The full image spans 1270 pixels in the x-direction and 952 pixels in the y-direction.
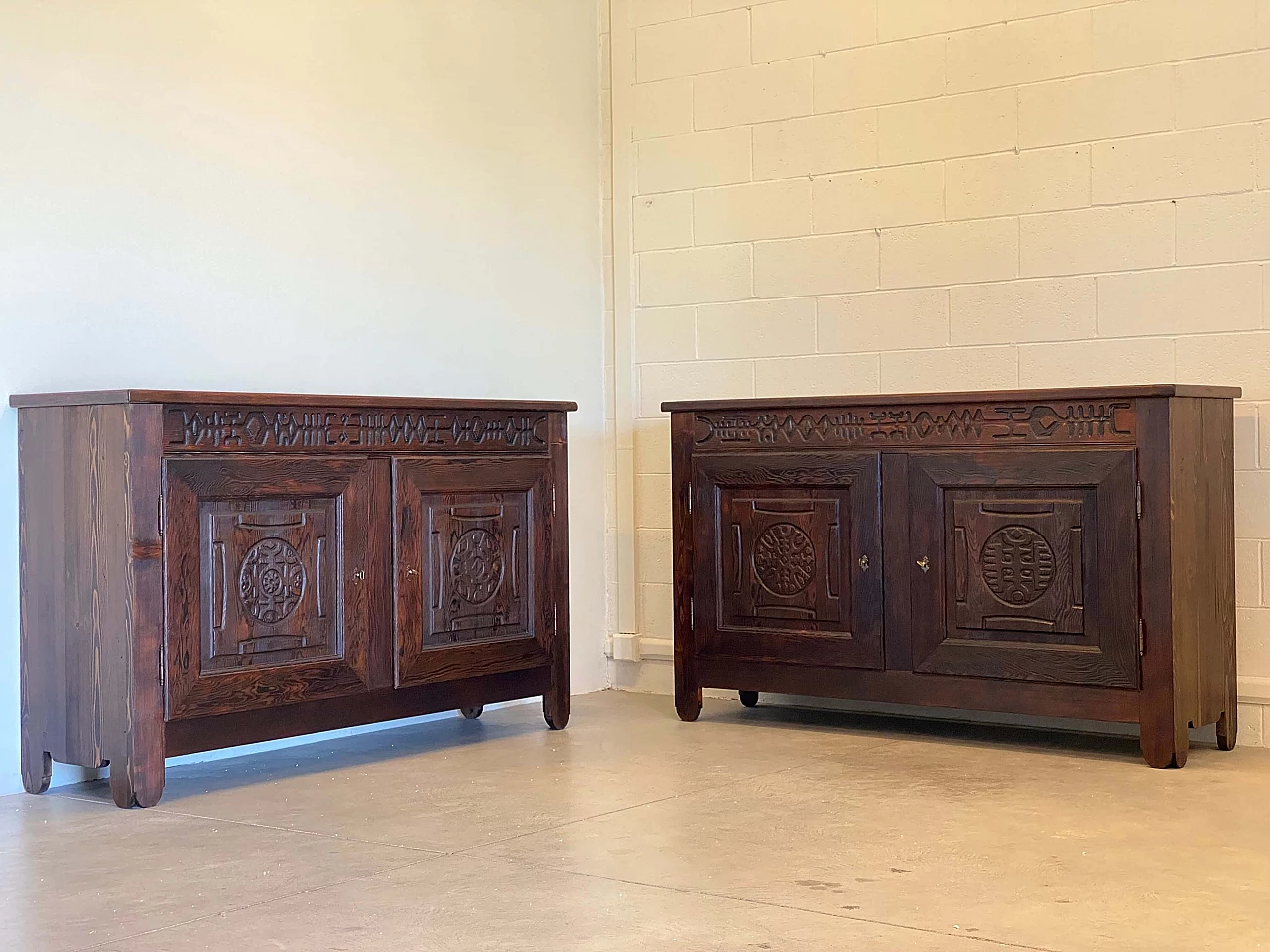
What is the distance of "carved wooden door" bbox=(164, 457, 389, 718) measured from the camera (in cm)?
347

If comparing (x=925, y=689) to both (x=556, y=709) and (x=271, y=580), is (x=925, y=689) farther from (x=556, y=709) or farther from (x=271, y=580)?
(x=271, y=580)

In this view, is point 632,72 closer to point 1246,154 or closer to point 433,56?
point 433,56

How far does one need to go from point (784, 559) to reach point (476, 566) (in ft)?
2.84

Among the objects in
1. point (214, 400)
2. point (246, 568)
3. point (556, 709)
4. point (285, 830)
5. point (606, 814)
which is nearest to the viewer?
point (285, 830)

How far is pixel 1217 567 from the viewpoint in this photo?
3992 mm

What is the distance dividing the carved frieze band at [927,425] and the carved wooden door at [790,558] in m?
0.06

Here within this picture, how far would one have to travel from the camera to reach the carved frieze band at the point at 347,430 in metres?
3.51

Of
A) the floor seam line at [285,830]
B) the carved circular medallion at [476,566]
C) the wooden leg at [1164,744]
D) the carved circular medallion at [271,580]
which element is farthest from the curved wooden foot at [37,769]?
the wooden leg at [1164,744]

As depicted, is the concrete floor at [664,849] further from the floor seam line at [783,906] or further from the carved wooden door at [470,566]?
the carved wooden door at [470,566]

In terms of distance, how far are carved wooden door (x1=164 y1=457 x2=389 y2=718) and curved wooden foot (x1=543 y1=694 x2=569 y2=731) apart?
0.68 metres

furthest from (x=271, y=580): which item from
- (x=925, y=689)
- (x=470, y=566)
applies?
(x=925, y=689)

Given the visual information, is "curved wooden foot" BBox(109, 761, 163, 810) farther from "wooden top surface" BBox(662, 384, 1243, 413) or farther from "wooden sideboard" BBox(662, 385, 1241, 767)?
"wooden top surface" BBox(662, 384, 1243, 413)

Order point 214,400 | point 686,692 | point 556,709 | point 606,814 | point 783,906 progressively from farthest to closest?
1. point 686,692
2. point 556,709
3. point 214,400
4. point 606,814
5. point 783,906

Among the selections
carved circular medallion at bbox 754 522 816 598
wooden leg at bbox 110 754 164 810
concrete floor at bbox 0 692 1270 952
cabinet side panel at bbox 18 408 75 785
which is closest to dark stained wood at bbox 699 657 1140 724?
concrete floor at bbox 0 692 1270 952
